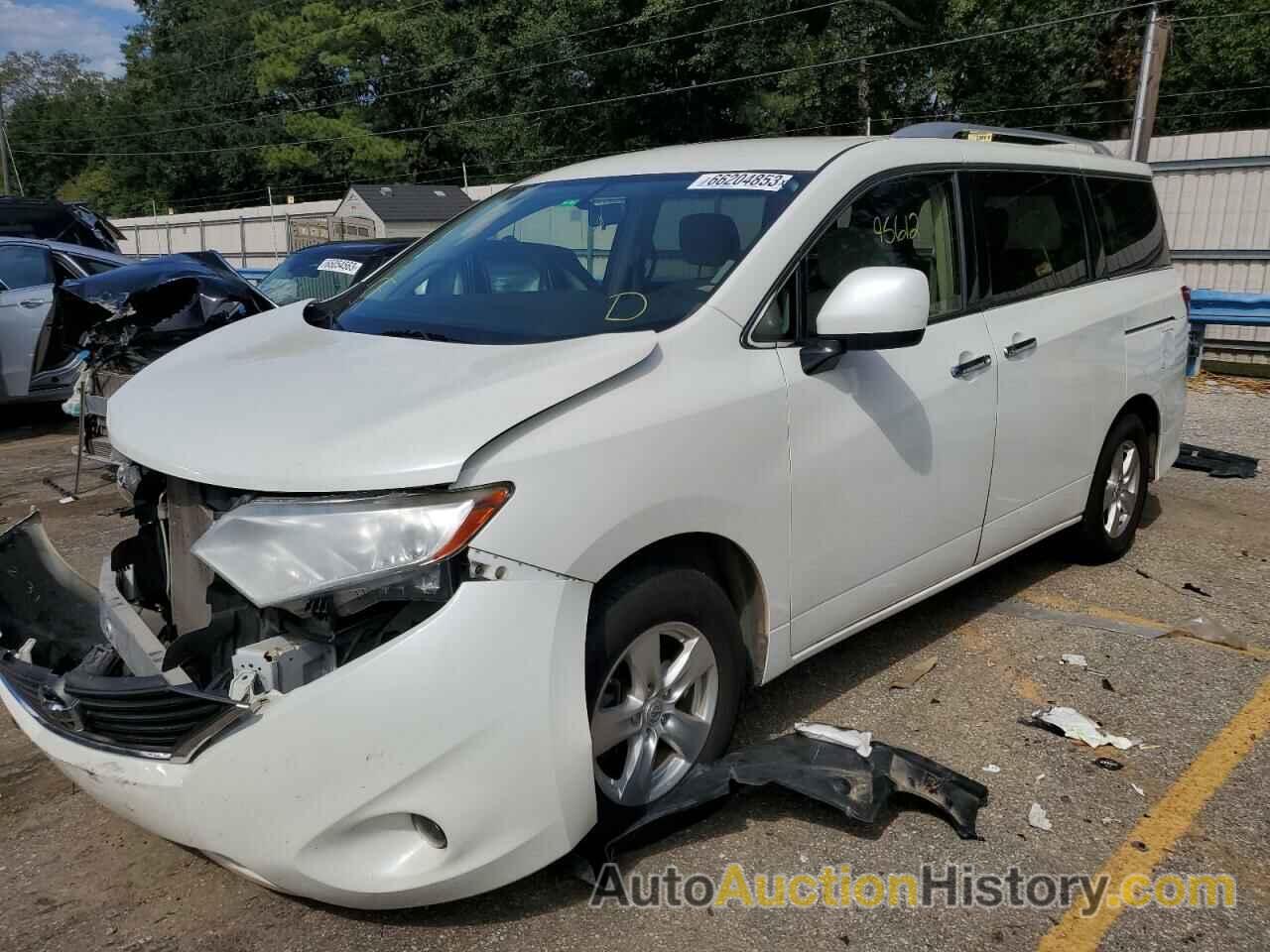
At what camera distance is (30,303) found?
913 cm

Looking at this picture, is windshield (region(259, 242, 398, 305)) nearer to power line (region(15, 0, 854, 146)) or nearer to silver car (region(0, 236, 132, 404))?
silver car (region(0, 236, 132, 404))

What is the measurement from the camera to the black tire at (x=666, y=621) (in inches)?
103

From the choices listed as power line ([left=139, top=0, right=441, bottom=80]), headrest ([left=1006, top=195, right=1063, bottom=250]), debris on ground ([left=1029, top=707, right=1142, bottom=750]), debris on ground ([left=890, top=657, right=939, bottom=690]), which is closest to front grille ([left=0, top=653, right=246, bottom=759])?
debris on ground ([left=890, top=657, right=939, bottom=690])

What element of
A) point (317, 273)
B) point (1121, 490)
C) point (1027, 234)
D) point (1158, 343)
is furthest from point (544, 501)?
point (317, 273)

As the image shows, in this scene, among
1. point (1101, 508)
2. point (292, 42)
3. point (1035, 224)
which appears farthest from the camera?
point (292, 42)

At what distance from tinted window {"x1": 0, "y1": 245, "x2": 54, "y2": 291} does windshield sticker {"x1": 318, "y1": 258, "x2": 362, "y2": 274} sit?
9.21 ft

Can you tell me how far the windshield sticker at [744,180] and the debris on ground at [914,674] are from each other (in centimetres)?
189

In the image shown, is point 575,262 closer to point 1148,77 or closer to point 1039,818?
point 1039,818

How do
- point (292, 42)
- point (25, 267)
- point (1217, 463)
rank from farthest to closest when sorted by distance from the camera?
1. point (292, 42)
2. point (25, 267)
3. point (1217, 463)

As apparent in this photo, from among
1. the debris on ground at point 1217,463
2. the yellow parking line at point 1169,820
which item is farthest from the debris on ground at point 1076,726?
the debris on ground at point 1217,463

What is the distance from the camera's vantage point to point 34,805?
3291mm

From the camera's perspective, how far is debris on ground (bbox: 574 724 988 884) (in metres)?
2.84

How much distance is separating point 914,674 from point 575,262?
2.02m

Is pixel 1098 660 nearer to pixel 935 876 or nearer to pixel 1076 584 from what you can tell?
pixel 1076 584
